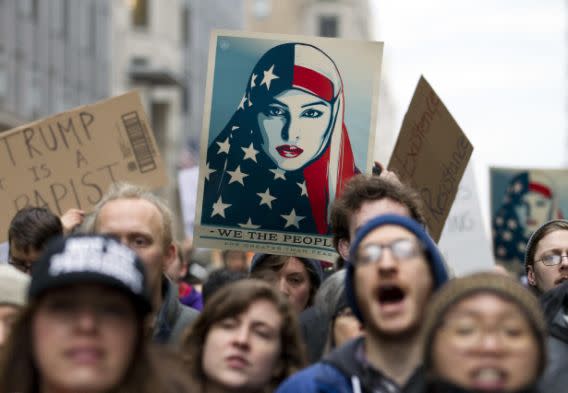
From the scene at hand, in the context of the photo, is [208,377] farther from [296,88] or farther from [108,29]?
[108,29]

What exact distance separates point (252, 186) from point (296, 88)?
0.55 meters

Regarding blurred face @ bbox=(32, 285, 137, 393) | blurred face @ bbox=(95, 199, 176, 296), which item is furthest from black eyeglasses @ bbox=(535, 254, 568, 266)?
blurred face @ bbox=(32, 285, 137, 393)

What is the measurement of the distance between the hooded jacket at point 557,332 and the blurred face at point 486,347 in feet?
3.79

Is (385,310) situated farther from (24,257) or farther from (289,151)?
(24,257)

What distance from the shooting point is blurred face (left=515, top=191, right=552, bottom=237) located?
34.4 feet

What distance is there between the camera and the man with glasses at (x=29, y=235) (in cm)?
604

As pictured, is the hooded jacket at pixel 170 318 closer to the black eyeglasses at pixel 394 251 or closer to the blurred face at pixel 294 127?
the blurred face at pixel 294 127

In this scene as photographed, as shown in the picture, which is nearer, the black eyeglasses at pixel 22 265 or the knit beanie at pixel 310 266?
the black eyeglasses at pixel 22 265

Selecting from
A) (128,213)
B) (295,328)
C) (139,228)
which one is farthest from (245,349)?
(128,213)

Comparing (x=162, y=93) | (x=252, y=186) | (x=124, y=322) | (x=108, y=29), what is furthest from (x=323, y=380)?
(x=162, y=93)

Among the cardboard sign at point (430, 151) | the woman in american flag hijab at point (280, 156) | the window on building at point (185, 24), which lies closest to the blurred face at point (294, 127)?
the woman in american flag hijab at point (280, 156)

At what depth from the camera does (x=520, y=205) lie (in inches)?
417

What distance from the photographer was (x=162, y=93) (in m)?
60.7

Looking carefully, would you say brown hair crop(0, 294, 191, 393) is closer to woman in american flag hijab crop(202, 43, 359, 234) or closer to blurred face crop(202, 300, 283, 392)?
blurred face crop(202, 300, 283, 392)
